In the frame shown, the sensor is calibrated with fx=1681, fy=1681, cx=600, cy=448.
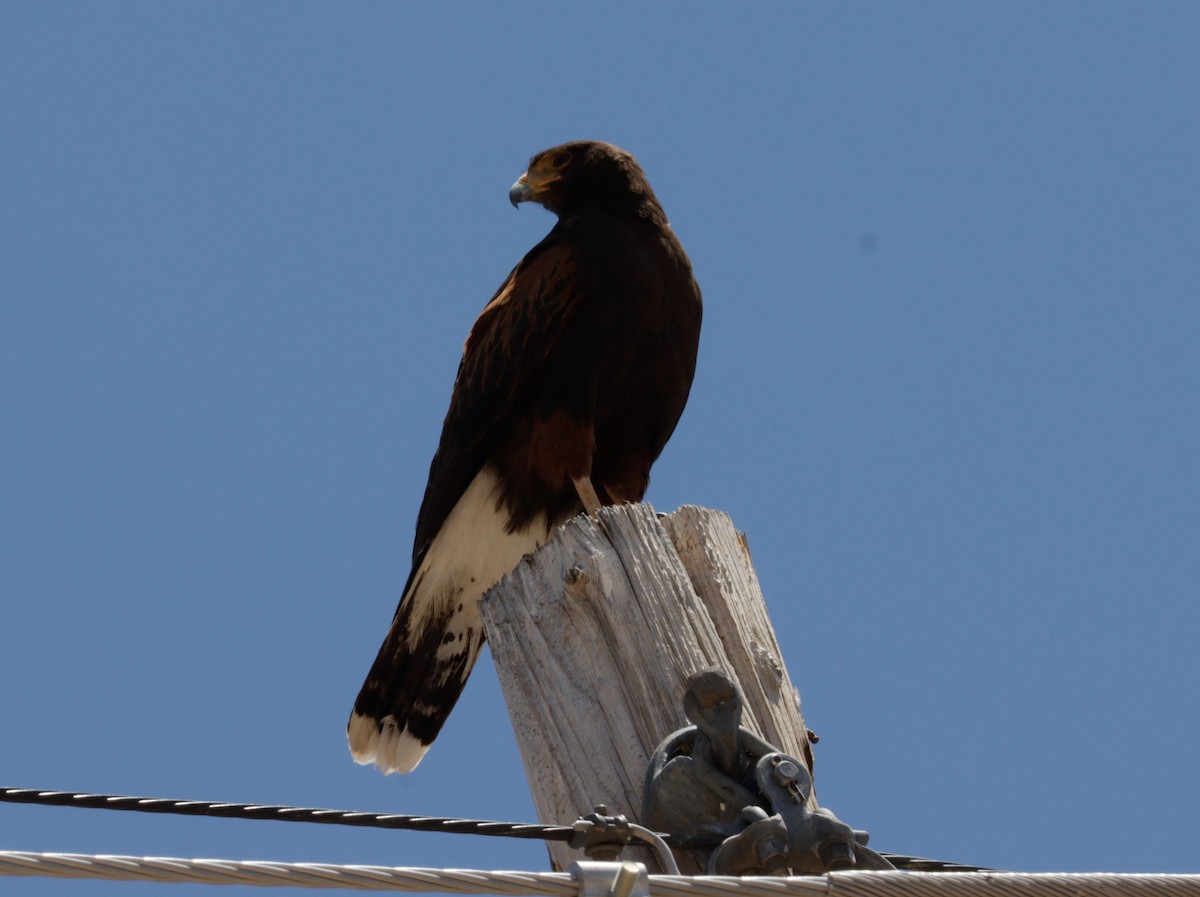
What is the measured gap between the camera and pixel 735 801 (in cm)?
282

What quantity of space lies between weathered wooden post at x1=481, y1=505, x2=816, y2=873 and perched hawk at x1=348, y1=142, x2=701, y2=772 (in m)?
2.15

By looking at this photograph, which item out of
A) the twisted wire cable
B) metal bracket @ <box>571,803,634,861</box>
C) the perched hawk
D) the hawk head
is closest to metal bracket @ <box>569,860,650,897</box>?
the twisted wire cable

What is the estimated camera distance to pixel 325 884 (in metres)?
1.94

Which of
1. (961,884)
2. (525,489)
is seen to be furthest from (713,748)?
(525,489)

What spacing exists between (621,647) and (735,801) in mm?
375

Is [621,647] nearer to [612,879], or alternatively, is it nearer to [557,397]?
[612,879]

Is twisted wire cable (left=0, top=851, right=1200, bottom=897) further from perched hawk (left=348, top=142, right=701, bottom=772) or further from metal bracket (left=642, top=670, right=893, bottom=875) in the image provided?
perched hawk (left=348, top=142, right=701, bottom=772)

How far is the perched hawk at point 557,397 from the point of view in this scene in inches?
219

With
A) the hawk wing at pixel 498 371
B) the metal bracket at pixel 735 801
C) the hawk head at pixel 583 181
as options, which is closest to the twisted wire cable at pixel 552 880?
the metal bracket at pixel 735 801

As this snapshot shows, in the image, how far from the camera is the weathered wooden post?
2951 millimetres

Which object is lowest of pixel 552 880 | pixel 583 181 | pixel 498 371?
pixel 552 880

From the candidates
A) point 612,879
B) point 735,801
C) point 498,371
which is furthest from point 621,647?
point 498,371

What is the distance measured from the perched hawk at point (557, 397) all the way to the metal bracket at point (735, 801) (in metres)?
2.54

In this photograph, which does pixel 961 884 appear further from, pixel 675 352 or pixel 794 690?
pixel 675 352
